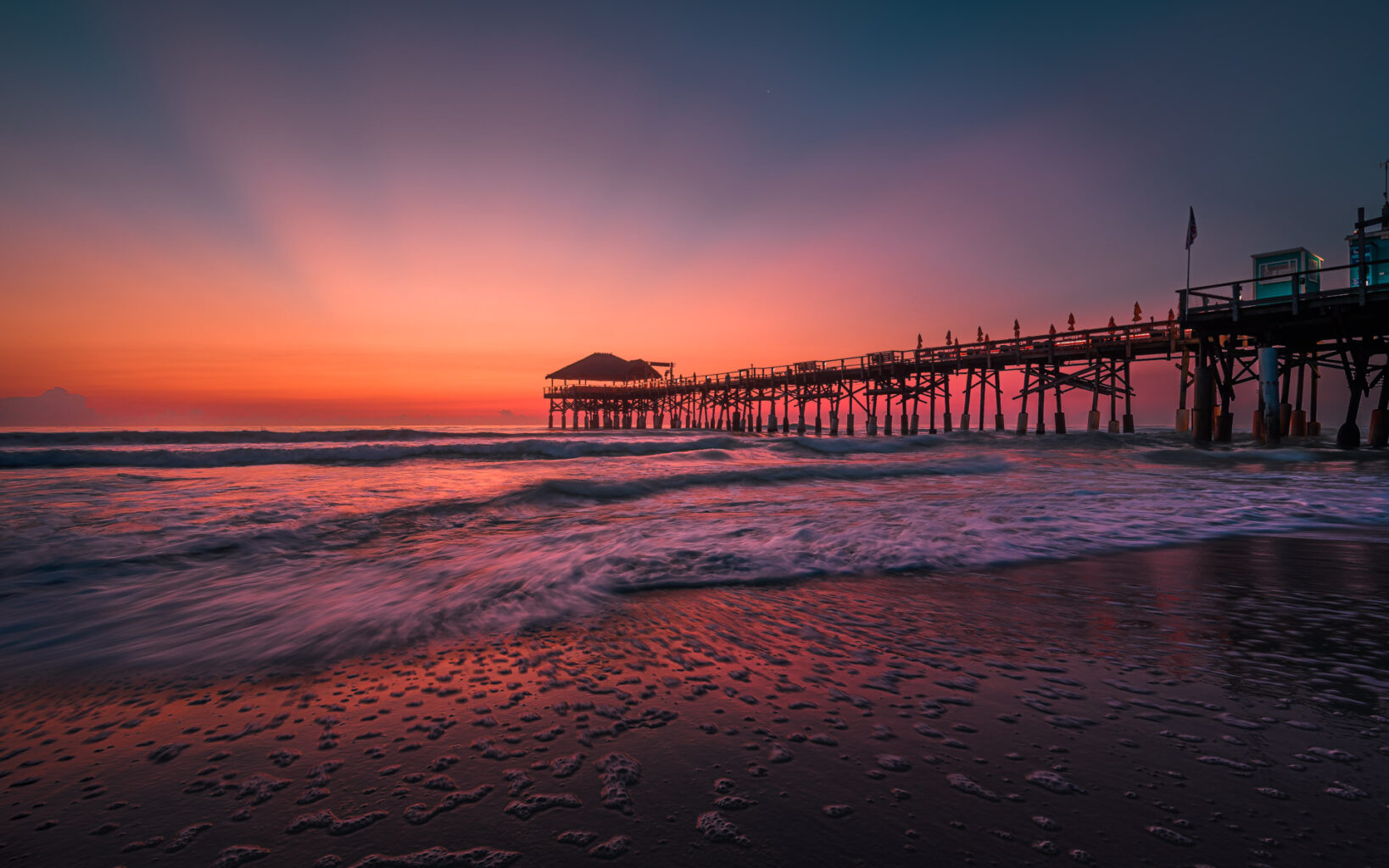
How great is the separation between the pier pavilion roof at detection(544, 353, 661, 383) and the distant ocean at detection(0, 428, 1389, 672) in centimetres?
4810

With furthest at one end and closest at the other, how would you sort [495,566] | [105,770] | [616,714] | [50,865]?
[495,566]
[616,714]
[105,770]
[50,865]

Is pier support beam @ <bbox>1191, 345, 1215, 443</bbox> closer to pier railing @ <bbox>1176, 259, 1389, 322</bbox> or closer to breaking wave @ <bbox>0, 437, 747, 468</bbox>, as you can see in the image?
pier railing @ <bbox>1176, 259, 1389, 322</bbox>

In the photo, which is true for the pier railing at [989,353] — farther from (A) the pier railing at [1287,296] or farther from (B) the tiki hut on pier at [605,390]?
(B) the tiki hut on pier at [605,390]

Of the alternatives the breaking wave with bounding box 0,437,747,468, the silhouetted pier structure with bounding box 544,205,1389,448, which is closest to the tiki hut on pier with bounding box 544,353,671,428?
the silhouetted pier structure with bounding box 544,205,1389,448

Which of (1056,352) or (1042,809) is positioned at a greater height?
(1056,352)

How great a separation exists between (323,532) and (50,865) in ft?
18.2

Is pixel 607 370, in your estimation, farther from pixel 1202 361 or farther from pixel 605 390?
pixel 1202 361

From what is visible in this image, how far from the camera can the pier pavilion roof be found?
61.5 metres

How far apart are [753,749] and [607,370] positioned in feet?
202

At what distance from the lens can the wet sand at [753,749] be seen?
1396 mm

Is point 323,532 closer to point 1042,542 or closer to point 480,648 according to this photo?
point 480,648

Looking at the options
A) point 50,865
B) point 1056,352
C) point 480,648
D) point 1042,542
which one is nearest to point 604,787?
point 50,865

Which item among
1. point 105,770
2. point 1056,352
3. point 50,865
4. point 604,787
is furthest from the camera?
point 1056,352

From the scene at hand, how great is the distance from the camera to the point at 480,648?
2961mm
